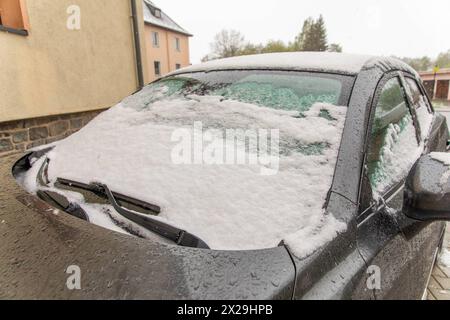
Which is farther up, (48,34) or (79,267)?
(48,34)

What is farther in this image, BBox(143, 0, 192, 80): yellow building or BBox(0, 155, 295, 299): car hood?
BBox(143, 0, 192, 80): yellow building

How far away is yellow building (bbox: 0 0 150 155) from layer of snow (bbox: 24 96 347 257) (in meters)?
3.24

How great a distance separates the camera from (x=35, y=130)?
450 centimetres

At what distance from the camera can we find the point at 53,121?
15.8ft

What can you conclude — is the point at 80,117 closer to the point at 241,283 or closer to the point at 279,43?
the point at 241,283

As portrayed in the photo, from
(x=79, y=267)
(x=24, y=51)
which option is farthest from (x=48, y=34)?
(x=79, y=267)

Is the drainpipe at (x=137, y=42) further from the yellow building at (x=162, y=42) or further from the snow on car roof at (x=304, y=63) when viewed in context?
the yellow building at (x=162, y=42)

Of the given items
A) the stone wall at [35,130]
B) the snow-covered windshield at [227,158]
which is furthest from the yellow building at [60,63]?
the snow-covered windshield at [227,158]

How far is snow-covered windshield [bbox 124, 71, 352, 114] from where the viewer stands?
1.36 meters

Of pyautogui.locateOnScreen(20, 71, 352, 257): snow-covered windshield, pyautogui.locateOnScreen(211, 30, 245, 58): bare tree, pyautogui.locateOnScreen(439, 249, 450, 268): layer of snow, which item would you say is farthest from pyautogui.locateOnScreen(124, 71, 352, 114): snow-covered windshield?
pyautogui.locateOnScreen(211, 30, 245, 58): bare tree

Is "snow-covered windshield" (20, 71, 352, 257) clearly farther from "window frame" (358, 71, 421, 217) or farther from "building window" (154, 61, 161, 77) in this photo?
"building window" (154, 61, 161, 77)

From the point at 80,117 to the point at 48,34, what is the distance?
1369 mm

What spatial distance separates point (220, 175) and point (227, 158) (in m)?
0.09
